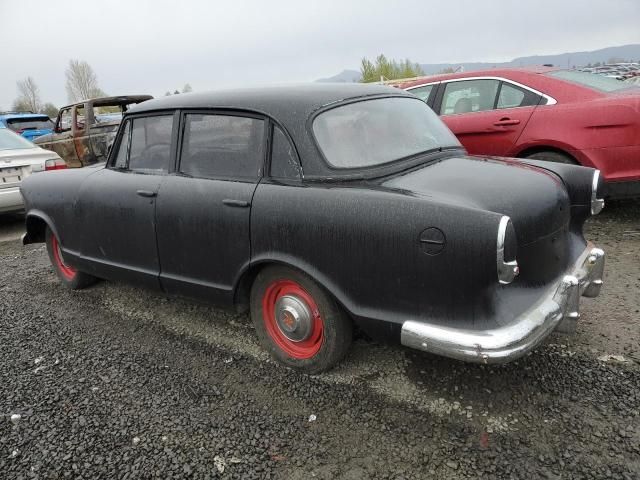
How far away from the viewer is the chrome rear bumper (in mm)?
2062

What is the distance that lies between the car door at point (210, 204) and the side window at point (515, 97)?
3294 mm

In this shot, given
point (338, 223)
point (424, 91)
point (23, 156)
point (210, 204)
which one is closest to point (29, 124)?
point (23, 156)

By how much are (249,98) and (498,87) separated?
332 centimetres

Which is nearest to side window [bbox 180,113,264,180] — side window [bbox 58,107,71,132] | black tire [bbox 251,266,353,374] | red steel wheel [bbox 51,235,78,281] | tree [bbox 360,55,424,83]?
black tire [bbox 251,266,353,374]

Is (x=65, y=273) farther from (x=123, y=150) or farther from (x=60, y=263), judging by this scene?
(x=123, y=150)

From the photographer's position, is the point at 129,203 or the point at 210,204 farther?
the point at 129,203

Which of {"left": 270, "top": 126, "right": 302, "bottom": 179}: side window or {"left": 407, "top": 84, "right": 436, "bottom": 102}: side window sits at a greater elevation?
{"left": 407, "top": 84, "right": 436, "bottom": 102}: side window

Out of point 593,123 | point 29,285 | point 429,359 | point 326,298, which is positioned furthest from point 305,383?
point 593,123

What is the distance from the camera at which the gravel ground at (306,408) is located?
2146mm

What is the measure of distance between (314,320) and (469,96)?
3.81 meters

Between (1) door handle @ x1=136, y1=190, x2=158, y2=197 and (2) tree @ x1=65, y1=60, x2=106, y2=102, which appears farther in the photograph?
(2) tree @ x1=65, y1=60, x2=106, y2=102

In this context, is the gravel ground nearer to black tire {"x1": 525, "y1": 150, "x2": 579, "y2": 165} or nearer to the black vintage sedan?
the black vintage sedan

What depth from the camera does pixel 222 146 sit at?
3.00 metres

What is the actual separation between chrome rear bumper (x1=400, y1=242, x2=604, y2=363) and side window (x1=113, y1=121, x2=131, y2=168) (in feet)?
8.32
